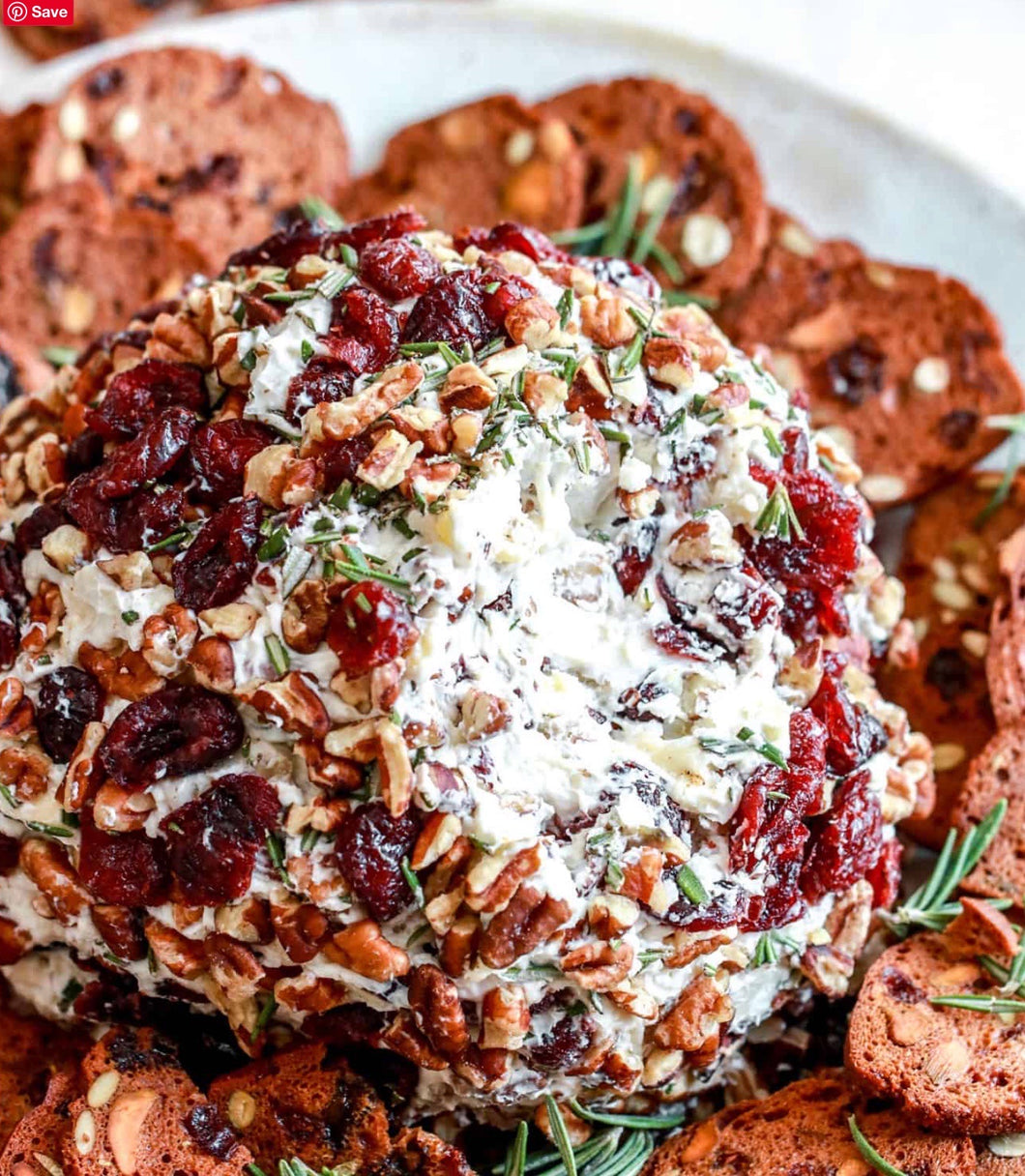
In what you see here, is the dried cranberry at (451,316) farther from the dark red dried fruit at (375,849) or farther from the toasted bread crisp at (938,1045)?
the toasted bread crisp at (938,1045)

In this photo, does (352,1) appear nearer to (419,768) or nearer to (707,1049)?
(419,768)

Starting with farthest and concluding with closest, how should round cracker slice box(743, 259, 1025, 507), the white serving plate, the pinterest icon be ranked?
the pinterest icon
the white serving plate
round cracker slice box(743, 259, 1025, 507)

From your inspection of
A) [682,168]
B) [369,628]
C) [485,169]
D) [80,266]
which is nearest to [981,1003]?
[369,628]

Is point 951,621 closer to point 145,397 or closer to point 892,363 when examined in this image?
point 892,363

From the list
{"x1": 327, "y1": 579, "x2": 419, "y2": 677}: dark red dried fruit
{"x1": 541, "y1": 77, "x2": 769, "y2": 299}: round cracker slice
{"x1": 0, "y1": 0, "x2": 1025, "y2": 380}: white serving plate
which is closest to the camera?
{"x1": 327, "y1": 579, "x2": 419, "y2": 677}: dark red dried fruit

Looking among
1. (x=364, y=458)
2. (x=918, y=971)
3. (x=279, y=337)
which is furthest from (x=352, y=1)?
(x=918, y=971)

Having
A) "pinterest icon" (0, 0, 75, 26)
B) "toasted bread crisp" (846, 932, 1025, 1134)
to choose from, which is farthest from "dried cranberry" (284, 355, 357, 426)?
"pinterest icon" (0, 0, 75, 26)

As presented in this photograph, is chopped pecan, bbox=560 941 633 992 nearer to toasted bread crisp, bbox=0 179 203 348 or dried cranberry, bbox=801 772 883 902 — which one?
dried cranberry, bbox=801 772 883 902
